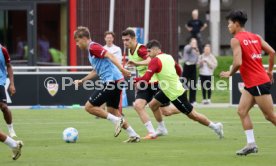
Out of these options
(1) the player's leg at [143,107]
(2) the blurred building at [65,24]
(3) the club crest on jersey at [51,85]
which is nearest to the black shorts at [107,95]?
(1) the player's leg at [143,107]

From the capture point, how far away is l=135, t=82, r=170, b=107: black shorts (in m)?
16.9

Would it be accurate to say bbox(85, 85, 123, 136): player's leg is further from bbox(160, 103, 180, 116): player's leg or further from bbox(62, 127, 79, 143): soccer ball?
bbox(160, 103, 180, 116): player's leg

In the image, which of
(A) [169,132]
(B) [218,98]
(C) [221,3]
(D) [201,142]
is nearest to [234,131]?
(A) [169,132]

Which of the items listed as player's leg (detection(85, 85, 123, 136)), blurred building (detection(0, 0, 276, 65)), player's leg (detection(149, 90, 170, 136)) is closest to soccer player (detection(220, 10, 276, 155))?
player's leg (detection(85, 85, 123, 136))

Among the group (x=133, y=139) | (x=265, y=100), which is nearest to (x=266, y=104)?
(x=265, y=100)

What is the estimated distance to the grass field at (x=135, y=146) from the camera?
42.2 ft

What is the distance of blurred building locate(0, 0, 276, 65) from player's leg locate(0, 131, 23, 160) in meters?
20.4

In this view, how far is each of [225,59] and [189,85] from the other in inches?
279

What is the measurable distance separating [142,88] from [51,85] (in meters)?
10.5

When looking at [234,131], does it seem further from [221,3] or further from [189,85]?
[221,3]

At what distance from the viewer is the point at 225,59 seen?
34.5 metres

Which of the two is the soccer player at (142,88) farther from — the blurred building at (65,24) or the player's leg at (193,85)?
the blurred building at (65,24)

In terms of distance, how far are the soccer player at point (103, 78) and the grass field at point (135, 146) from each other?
1.32ft

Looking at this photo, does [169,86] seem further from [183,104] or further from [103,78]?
[103,78]
